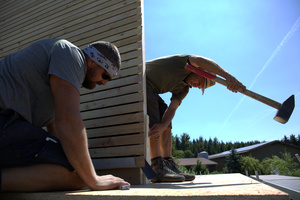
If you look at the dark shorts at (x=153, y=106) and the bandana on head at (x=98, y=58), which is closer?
the bandana on head at (x=98, y=58)

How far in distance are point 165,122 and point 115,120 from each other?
0.69m

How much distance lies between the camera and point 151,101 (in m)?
2.90

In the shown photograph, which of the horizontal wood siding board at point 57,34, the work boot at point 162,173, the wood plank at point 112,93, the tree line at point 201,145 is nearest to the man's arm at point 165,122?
the work boot at point 162,173

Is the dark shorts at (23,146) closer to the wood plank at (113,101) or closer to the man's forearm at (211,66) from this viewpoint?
the wood plank at (113,101)

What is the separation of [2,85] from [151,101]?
181cm

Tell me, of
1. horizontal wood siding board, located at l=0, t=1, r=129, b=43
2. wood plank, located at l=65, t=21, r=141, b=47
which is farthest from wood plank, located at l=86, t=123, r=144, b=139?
horizontal wood siding board, located at l=0, t=1, r=129, b=43

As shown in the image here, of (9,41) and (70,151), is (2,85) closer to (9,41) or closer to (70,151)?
(70,151)

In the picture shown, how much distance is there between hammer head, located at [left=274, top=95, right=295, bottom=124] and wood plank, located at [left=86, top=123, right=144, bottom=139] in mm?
1768

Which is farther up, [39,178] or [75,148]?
[75,148]

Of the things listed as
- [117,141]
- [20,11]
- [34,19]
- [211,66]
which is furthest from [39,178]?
[20,11]

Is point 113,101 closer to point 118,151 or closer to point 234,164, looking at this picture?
point 118,151

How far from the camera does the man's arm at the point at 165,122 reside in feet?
8.61

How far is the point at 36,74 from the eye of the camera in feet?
4.95

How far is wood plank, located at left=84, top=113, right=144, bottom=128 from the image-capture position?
8.91 feet
